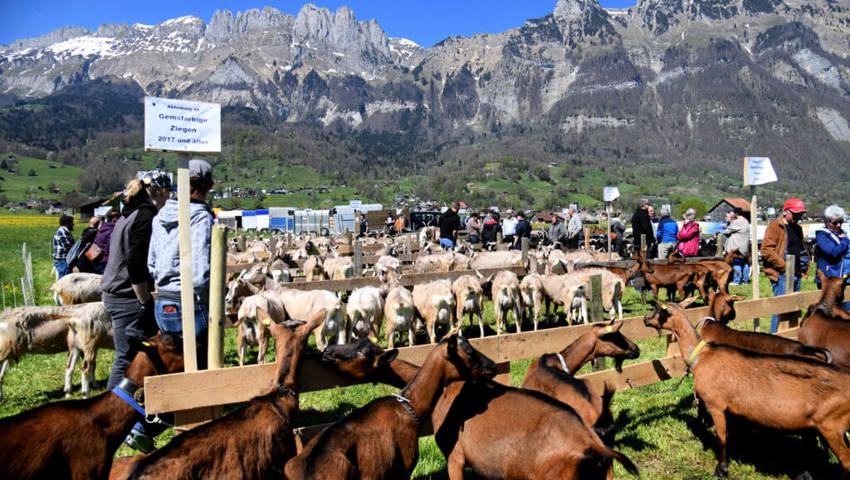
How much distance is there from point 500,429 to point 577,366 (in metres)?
1.90

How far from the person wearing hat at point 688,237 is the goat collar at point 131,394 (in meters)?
15.4

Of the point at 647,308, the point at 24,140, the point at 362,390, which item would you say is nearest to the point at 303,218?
the point at 647,308

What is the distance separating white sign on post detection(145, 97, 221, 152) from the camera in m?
4.29

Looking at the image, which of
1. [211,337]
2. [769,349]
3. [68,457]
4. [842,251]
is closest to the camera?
[68,457]

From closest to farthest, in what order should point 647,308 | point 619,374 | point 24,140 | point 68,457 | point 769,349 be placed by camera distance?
1. point 68,457
2. point 619,374
3. point 769,349
4. point 647,308
5. point 24,140

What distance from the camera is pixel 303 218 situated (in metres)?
65.9

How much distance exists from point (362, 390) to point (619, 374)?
11.8ft

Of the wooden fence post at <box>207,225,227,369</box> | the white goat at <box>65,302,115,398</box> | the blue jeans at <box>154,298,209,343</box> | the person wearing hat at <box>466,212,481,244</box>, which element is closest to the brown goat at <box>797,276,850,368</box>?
the wooden fence post at <box>207,225,227,369</box>

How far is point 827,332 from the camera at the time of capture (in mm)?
→ 7223

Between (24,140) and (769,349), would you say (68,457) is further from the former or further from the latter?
(24,140)

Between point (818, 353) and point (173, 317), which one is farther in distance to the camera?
point (818, 353)

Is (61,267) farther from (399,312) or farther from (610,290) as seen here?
(610,290)

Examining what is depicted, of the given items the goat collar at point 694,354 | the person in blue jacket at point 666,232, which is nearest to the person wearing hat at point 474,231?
the person in blue jacket at point 666,232

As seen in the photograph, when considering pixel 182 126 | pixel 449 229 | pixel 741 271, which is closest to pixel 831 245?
pixel 741 271
